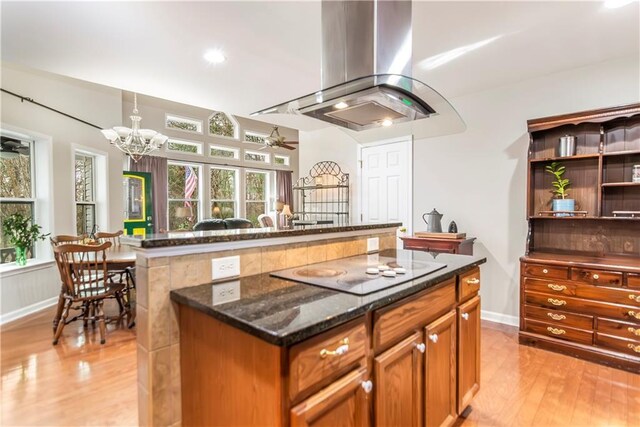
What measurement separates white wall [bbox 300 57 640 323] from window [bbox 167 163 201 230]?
4742mm

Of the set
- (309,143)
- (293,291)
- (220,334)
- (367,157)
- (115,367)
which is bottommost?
(115,367)

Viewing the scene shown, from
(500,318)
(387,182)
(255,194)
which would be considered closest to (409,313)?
(500,318)

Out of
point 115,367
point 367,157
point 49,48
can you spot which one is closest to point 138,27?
point 49,48

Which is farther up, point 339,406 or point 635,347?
point 339,406

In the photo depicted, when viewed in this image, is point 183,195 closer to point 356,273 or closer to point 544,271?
point 356,273

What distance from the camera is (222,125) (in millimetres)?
7176

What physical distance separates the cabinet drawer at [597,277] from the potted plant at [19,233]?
565cm

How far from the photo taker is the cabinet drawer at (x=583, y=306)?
2.38m

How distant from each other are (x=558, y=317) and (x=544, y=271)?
39 cm

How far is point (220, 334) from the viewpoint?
1.08m

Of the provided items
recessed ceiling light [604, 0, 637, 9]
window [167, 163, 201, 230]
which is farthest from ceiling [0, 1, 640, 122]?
window [167, 163, 201, 230]

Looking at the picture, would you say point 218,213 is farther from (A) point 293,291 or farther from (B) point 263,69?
(A) point 293,291

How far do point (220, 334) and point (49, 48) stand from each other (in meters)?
2.94

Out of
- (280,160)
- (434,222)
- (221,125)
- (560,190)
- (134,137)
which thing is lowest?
(434,222)
